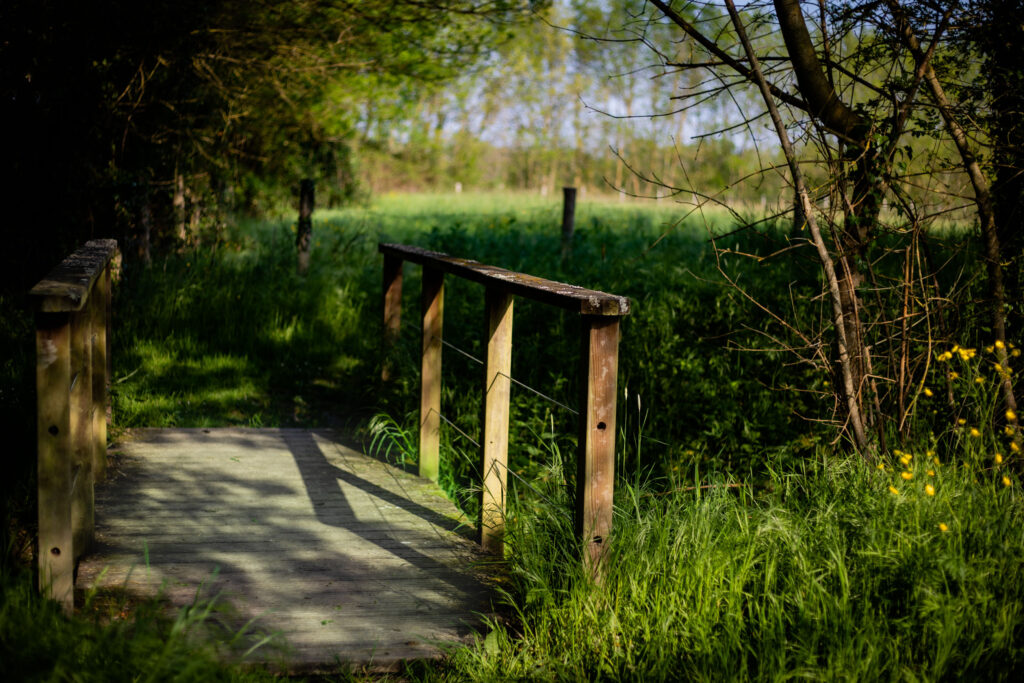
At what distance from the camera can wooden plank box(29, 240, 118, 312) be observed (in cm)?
276

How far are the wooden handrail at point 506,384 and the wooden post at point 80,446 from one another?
154 cm

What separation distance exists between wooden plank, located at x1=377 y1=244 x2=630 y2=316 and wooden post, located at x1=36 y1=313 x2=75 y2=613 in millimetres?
1543

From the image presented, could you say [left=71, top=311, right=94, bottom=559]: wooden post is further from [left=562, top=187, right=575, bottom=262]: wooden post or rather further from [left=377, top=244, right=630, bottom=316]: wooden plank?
[left=562, top=187, right=575, bottom=262]: wooden post

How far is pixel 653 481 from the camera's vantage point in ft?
14.3

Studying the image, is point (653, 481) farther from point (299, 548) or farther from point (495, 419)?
point (299, 548)

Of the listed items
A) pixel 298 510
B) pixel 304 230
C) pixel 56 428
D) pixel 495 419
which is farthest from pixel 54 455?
pixel 304 230

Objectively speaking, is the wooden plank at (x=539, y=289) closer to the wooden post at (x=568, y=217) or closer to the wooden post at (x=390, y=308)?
the wooden post at (x=390, y=308)

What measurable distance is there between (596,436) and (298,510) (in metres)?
1.81

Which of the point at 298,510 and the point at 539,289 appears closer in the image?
the point at 539,289

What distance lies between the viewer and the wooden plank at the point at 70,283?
2764 mm

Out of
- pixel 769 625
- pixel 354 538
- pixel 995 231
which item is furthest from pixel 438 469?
pixel 995 231

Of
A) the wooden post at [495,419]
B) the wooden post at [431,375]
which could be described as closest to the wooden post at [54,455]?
the wooden post at [495,419]

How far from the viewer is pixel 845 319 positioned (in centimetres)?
459

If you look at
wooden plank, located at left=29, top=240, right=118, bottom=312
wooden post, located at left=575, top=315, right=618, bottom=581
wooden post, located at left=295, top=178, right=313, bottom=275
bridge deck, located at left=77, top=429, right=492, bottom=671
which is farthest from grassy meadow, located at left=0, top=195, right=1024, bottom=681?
wooden plank, located at left=29, top=240, right=118, bottom=312
